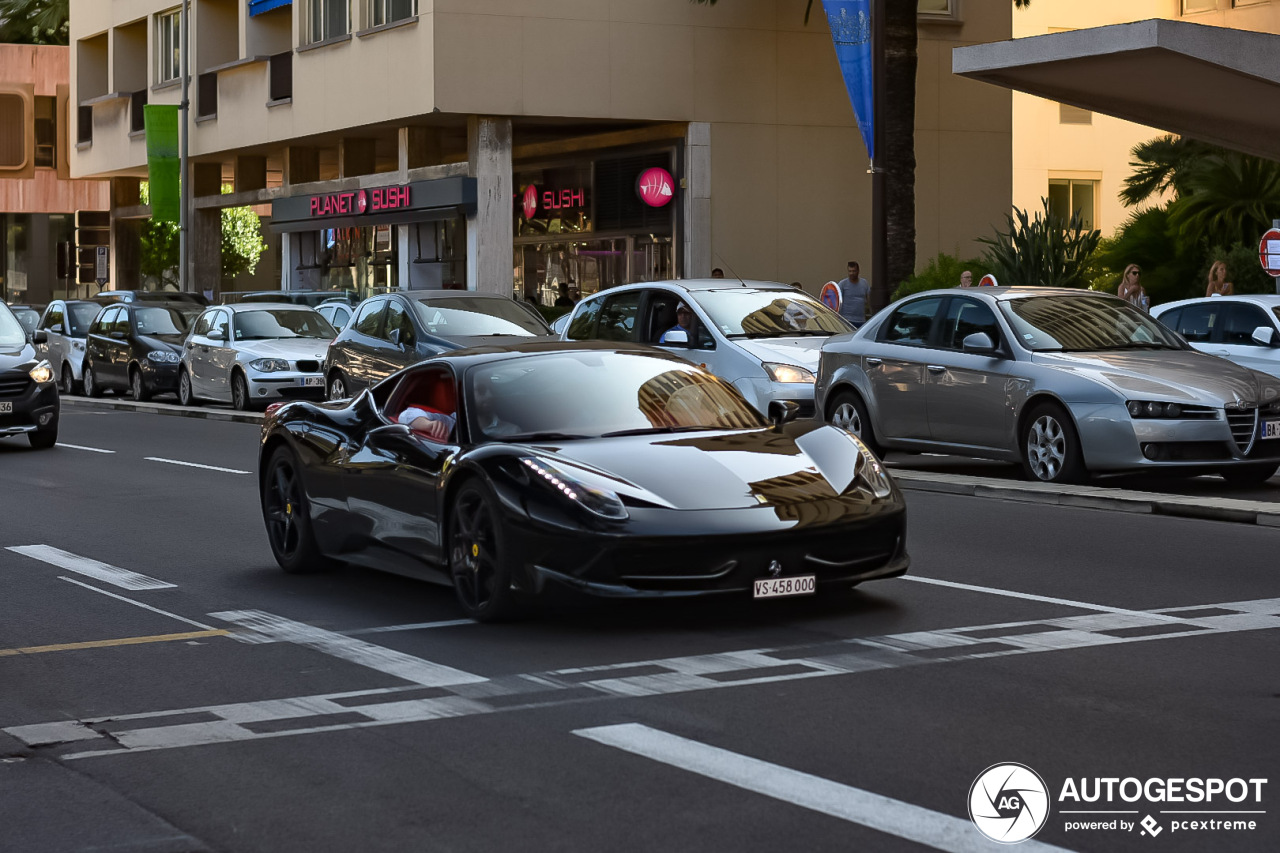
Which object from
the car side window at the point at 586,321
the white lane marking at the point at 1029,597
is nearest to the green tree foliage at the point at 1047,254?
the car side window at the point at 586,321

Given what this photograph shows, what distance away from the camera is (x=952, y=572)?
10.4 metres

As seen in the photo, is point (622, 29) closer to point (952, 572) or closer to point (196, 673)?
point (952, 572)

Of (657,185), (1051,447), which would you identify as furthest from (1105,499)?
(657,185)

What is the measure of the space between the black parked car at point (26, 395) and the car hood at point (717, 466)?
12985 millimetres

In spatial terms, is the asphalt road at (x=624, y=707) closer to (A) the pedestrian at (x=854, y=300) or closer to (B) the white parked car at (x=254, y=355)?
(B) the white parked car at (x=254, y=355)

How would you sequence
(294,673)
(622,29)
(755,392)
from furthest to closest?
(622,29)
(755,392)
(294,673)

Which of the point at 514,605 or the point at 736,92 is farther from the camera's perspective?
the point at 736,92

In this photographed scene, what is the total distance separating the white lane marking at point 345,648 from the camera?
755 centimetres

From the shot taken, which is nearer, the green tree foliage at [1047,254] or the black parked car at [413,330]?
the black parked car at [413,330]

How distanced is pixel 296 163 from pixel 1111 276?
22516 mm

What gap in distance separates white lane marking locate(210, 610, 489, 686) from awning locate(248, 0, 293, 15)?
3863 cm

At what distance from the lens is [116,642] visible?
28.2ft

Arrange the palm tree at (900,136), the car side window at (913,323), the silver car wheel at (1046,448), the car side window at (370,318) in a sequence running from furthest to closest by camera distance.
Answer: the palm tree at (900,136) → the car side window at (370,318) → the car side window at (913,323) → the silver car wheel at (1046,448)

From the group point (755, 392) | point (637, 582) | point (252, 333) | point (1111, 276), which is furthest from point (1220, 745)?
point (1111, 276)
